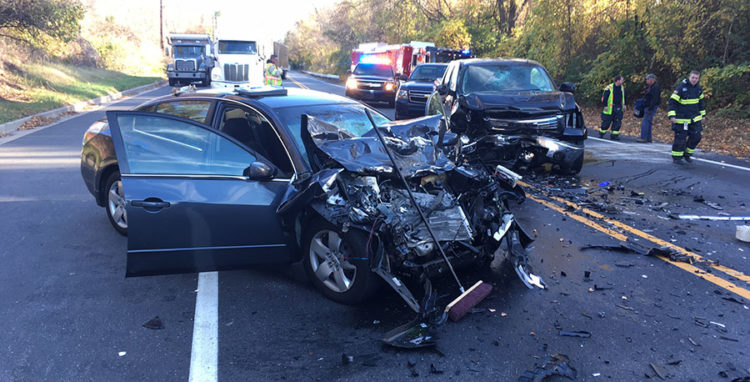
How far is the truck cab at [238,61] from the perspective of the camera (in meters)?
24.0

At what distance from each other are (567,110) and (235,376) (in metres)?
7.16

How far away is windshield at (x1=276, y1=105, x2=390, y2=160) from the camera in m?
4.45

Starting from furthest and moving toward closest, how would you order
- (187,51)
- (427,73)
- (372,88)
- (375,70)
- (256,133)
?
(187,51) < (375,70) < (372,88) < (427,73) < (256,133)

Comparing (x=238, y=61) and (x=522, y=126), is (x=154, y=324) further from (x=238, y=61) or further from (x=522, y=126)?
(x=238, y=61)

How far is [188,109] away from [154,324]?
87.1 inches

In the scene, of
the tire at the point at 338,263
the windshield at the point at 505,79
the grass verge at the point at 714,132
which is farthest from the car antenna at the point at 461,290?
the grass verge at the point at 714,132

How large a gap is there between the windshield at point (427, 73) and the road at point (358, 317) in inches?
462

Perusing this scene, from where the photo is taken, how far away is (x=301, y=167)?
4.19 metres

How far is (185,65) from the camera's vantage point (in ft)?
105

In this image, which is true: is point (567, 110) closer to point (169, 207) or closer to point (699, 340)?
point (699, 340)

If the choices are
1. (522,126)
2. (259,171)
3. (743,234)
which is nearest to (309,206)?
(259,171)

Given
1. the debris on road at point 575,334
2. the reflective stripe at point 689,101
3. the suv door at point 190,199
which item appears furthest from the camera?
the reflective stripe at point 689,101

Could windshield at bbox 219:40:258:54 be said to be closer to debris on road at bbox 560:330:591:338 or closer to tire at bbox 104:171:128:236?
tire at bbox 104:171:128:236

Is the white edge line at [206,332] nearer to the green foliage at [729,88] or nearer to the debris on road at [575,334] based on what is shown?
the debris on road at [575,334]
